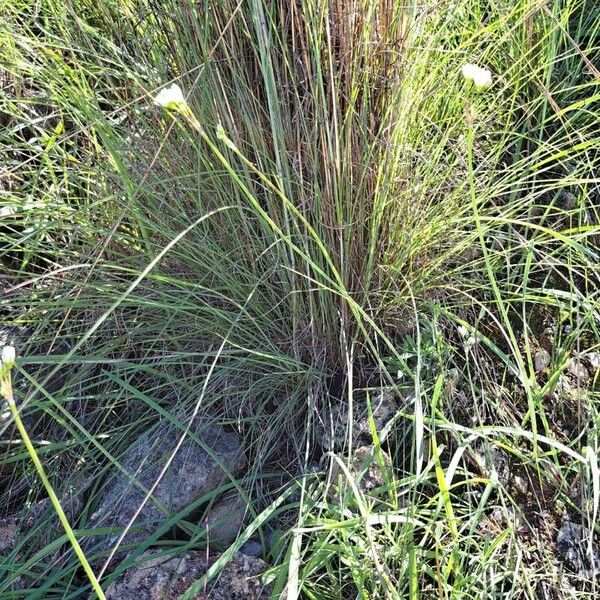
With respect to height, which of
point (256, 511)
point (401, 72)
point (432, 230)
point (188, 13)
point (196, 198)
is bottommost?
point (256, 511)

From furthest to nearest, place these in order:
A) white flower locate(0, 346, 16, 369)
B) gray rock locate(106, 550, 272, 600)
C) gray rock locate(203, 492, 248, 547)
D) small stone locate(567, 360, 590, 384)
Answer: small stone locate(567, 360, 590, 384) < gray rock locate(203, 492, 248, 547) < gray rock locate(106, 550, 272, 600) < white flower locate(0, 346, 16, 369)

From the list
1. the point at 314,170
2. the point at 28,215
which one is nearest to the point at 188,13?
the point at 314,170

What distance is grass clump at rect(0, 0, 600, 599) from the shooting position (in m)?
1.07

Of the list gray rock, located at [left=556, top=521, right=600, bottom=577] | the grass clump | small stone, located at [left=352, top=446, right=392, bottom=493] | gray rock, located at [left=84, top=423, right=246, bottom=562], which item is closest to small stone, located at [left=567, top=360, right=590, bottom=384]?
the grass clump

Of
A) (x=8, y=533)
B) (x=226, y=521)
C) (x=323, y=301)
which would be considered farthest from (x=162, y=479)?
(x=323, y=301)

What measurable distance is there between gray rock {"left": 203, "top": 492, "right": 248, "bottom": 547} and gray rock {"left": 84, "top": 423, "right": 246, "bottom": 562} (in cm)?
5

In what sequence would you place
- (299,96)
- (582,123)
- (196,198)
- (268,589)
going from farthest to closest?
(582,123) → (196,198) → (299,96) → (268,589)

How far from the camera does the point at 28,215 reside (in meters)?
1.34

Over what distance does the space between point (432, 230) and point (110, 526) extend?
28.9 inches

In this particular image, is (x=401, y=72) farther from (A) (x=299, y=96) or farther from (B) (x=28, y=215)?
(B) (x=28, y=215)

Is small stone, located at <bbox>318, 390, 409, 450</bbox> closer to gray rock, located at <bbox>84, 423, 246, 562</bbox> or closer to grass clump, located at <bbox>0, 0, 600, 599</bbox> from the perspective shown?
grass clump, located at <bbox>0, 0, 600, 599</bbox>

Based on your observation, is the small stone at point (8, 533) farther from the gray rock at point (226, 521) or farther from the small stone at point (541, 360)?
the small stone at point (541, 360)

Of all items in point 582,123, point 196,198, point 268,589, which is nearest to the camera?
point 268,589

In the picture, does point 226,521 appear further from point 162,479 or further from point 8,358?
point 8,358
